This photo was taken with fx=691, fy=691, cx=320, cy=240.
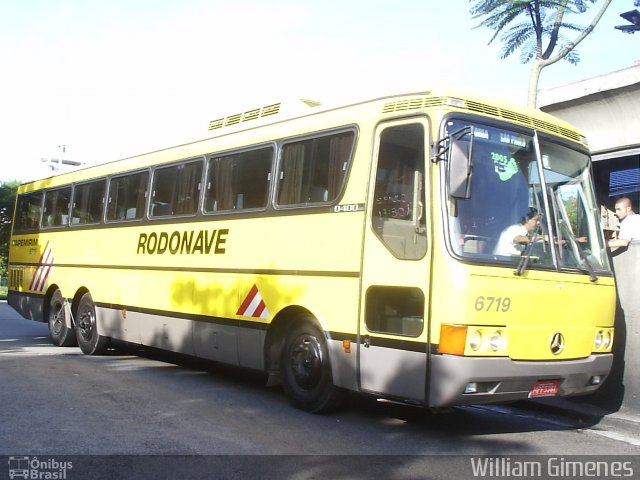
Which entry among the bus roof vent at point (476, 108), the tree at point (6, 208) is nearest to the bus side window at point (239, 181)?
the bus roof vent at point (476, 108)

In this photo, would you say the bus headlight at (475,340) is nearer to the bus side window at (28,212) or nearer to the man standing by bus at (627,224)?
the man standing by bus at (627,224)

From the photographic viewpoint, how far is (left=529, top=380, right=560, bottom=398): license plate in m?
5.98

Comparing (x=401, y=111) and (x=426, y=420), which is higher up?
(x=401, y=111)

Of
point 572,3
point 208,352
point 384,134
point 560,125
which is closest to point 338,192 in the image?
point 384,134

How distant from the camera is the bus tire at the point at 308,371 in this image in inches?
272

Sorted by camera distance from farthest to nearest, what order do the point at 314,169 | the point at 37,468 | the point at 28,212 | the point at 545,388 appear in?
the point at 28,212, the point at 314,169, the point at 545,388, the point at 37,468

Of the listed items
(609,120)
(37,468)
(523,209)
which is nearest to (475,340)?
(523,209)

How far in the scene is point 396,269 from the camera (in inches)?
240

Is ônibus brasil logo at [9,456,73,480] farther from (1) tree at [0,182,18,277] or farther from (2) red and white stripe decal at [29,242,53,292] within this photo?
(1) tree at [0,182,18,277]

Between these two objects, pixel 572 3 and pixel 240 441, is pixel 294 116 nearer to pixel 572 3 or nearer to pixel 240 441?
pixel 240 441

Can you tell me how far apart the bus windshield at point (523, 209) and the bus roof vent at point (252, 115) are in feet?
8.44

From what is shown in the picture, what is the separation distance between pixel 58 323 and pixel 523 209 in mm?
9109

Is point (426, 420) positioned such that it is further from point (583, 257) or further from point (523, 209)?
point (523, 209)

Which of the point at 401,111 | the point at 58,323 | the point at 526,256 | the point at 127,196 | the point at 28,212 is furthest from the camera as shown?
the point at 28,212
